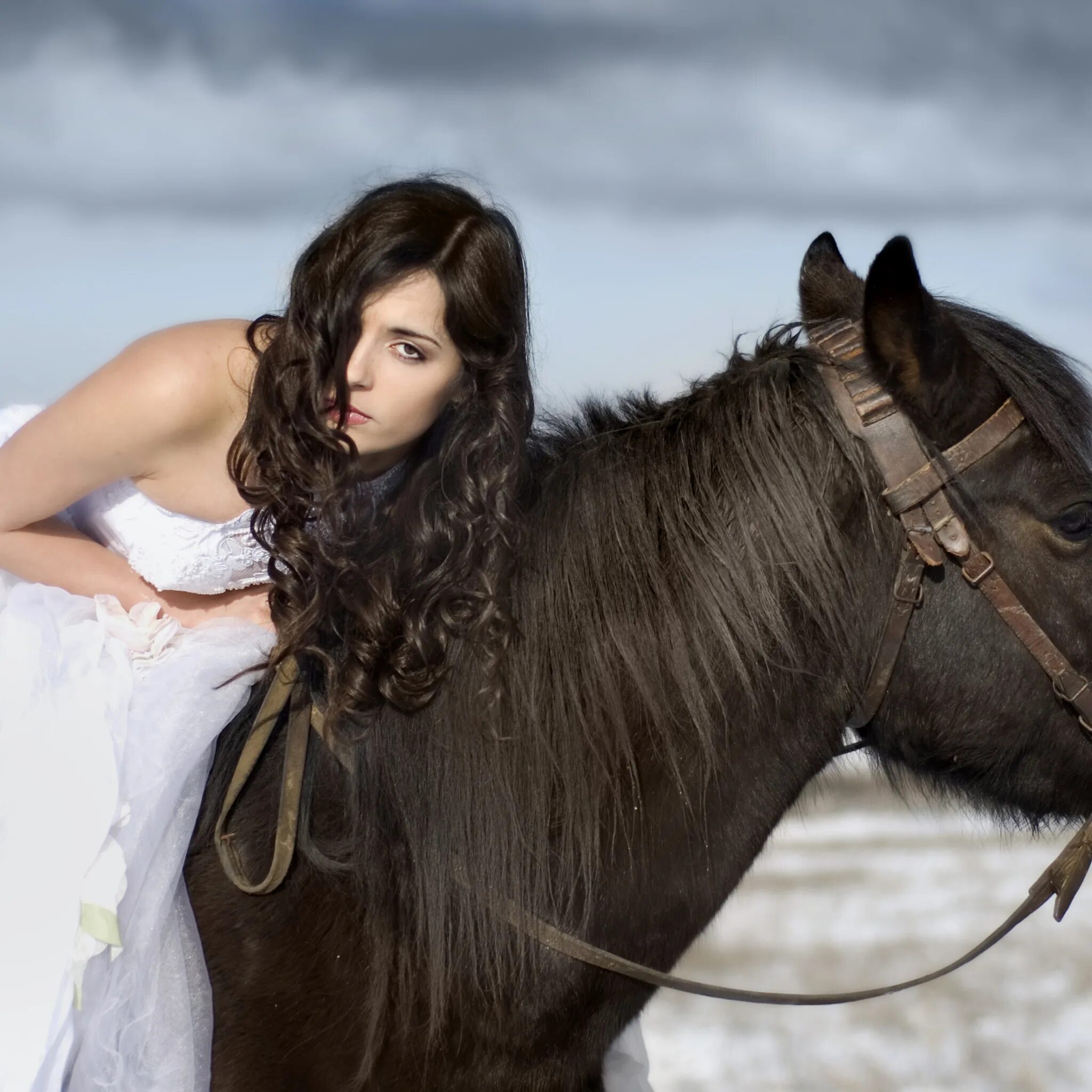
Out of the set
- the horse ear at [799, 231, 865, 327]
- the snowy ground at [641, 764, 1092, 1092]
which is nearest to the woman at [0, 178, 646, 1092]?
the horse ear at [799, 231, 865, 327]

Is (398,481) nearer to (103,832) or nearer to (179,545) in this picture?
(179,545)

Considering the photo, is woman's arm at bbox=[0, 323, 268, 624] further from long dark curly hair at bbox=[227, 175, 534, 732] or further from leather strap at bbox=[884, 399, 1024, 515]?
leather strap at bbox=[884, 399, 1024, 515]

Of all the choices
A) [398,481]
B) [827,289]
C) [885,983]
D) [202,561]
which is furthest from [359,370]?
[885,983]

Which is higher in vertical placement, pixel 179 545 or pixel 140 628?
pixel 179 545

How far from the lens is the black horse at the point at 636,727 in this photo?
2021 mm

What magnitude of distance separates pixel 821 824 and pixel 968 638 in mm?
7991

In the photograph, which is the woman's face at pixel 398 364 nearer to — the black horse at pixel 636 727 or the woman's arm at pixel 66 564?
the black horse at pixel 636 727

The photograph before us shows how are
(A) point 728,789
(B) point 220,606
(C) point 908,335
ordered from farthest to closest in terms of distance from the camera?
(B) point 220,606
(A) point 728,789
(C) point 908,335

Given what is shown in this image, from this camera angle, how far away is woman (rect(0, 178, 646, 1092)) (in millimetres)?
1881

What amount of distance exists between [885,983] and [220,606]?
4598 millimetres

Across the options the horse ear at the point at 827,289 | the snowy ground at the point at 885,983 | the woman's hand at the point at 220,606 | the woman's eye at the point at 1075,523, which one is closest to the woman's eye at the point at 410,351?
the woman's hand at the point at 220,606

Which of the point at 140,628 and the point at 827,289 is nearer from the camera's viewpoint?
the point at 140,628

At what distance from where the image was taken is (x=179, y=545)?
88.4 inches

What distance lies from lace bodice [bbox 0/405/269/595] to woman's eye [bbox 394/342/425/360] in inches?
Result: 16.2
